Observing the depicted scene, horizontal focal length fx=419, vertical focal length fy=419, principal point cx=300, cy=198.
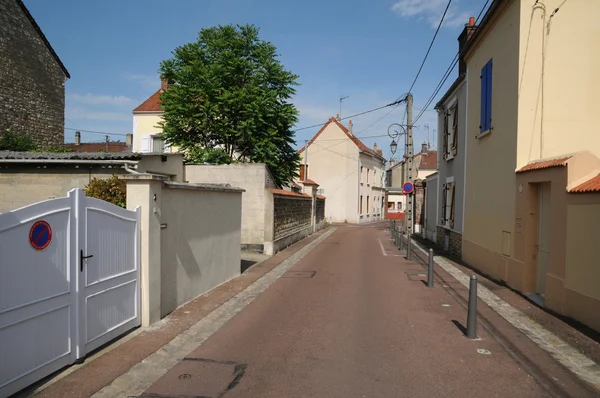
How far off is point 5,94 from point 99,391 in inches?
708

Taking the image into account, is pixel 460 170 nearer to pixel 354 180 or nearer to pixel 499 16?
pixel 499 16

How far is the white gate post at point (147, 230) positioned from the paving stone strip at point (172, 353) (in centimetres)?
71

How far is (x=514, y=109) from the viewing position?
31.4 ft

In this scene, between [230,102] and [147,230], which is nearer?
[147,230]

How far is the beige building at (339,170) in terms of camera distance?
1572 inches

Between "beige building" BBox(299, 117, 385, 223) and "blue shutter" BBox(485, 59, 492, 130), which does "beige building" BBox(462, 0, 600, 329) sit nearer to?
"blue shutter" BBox(485, 59, 492, 130)

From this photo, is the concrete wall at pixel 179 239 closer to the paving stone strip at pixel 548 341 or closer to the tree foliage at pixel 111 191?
the tree foliage at pixel 111 191

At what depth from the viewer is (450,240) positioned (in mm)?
16391

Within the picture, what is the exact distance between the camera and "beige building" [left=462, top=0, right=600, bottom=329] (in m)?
7.66

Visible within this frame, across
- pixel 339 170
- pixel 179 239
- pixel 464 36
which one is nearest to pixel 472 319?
pixel 179 239

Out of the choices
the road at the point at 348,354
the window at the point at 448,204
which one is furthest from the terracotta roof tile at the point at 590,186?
the window at the point at 448,204

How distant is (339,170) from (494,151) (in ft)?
96.5

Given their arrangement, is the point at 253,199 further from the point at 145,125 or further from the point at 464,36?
the point at 145,125

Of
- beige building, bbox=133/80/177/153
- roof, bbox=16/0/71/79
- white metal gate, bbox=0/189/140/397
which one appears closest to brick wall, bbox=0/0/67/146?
roof, bbox=16/0/71/79
